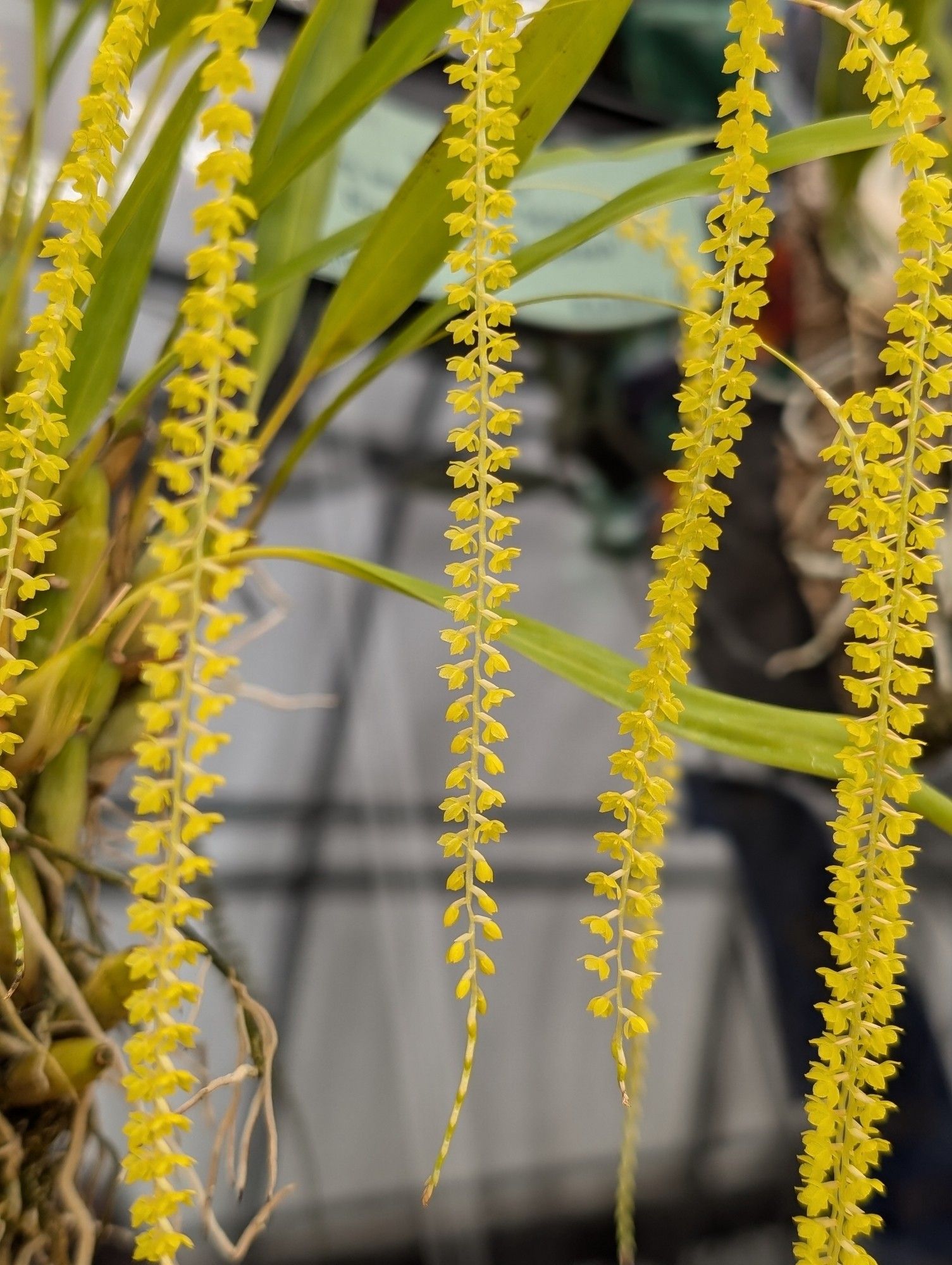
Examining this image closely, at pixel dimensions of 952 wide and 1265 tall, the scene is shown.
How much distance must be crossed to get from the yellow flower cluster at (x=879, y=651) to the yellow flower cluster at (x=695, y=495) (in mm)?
33

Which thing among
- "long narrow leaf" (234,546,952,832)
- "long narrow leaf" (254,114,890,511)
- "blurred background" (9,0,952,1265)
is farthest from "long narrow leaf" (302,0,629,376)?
"blurred background" (9,0,952,1265)

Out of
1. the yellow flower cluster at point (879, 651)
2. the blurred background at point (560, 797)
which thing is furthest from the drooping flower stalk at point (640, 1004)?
the yellow flower cluster at point (879, 651)

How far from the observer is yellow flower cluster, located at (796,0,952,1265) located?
266mm

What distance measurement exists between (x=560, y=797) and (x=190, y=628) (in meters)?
0.64

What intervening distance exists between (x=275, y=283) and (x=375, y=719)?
0.44 meters

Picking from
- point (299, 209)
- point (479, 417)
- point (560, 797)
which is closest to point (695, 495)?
point (479, 417)

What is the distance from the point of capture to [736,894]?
0.83 meters

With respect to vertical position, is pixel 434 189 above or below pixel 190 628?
above

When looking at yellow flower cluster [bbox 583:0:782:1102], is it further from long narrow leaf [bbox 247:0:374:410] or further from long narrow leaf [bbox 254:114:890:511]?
long narrow leaf [bbox 247:0:374:410]

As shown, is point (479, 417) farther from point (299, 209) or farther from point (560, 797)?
point (560, 797)

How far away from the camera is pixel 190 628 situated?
0.23 meters

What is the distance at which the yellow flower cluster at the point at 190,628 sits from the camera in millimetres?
217

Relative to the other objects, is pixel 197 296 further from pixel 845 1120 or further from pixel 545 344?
pixel 545 344

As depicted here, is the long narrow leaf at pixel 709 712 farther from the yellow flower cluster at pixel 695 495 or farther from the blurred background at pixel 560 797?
the blurred background at pixel 560 797
